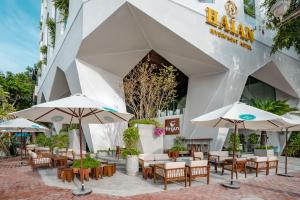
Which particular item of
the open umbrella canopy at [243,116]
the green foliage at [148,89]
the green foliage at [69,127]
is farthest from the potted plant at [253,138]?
the green foliage at [69,127]

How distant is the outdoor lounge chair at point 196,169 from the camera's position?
7.73 m

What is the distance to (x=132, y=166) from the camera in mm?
9750

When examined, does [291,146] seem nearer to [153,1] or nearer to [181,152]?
[181,152]

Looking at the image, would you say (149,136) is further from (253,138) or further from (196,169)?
(253,138)

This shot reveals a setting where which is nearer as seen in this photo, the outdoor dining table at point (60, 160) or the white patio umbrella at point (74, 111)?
the white patio umbrella at point (74, 111)

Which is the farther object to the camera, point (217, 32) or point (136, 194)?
point (217, 32)

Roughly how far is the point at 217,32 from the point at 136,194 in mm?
11575

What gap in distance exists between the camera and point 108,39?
14.8 metres

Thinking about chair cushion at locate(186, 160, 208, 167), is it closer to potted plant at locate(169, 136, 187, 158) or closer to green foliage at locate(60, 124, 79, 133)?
potted plant at locate(169, 136, 187, 158)

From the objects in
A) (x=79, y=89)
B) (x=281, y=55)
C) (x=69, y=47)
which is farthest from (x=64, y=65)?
(x=281, y=55)

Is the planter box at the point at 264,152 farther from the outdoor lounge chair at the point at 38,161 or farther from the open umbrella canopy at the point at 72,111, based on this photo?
the outdoor lounge chair at the point at 38,161

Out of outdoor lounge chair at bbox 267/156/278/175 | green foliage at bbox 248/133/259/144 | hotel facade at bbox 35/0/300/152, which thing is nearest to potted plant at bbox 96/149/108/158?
hotel facade at bbox 35/0/300/152

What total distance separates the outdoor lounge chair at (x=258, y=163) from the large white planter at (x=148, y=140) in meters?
5.10

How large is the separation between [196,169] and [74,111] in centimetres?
412
